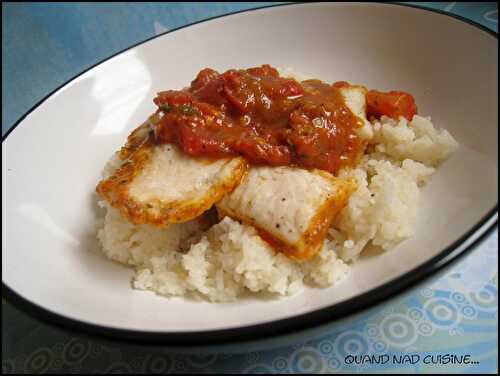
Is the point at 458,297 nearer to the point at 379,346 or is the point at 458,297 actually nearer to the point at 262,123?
the point at 379,346

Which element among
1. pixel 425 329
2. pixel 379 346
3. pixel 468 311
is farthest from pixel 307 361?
pixel 468 311

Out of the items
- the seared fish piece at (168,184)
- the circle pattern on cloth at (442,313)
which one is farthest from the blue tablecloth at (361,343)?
the seared fish piece at (168,184)

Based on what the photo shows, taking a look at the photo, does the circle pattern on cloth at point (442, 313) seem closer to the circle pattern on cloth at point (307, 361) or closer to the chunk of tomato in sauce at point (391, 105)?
the circle pattern on cloth at point (307, 361)

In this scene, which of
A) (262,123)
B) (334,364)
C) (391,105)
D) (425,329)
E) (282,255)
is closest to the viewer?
(334,364)

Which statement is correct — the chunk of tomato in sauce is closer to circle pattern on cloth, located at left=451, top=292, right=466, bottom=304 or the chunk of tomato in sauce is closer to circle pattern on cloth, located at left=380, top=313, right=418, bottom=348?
circle pattern on cloth, located at left=451, top=292, right=466, bottom=304

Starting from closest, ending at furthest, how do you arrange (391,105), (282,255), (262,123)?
(282,255) < (262,123) < (391,105)

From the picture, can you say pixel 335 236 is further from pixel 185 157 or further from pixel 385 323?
pixel 185 157

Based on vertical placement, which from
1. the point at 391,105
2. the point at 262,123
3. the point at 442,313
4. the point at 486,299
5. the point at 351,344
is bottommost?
the point at 351,344
